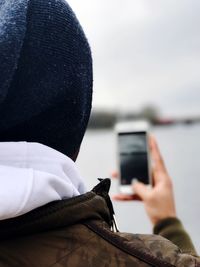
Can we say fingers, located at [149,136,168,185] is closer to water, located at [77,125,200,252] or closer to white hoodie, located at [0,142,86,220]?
white hoodie, located at [0,142,86,220]

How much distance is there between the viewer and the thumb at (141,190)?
3.92 feet

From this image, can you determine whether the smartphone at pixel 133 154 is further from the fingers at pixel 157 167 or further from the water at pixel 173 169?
the water at pixel 173 169

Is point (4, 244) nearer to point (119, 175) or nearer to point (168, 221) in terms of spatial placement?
point (168, 221)

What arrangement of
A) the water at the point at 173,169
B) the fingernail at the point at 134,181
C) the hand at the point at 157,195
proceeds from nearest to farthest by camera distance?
1. the hand at the point at 157,195
2. the fingernail at the point at 134,181
3. the water at the point at 173,169

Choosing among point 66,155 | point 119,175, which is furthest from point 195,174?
point 66,155

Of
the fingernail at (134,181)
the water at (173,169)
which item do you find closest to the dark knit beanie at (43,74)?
the fingernail at (134,181)

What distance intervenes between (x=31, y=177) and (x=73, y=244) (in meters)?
0.09

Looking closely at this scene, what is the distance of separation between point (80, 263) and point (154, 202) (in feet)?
1.71

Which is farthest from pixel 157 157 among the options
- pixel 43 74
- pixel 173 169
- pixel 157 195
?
pixel 173 169

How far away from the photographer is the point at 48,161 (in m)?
0.63

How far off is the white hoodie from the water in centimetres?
305

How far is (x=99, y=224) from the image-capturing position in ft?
2.16

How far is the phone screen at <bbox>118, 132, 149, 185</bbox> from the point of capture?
4.58 feet

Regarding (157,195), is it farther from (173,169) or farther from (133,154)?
(173,169)
